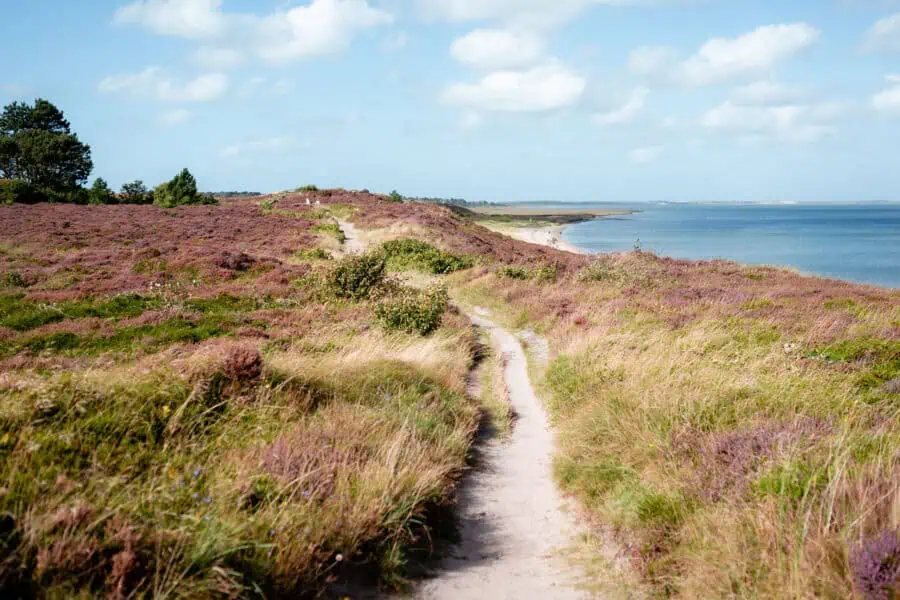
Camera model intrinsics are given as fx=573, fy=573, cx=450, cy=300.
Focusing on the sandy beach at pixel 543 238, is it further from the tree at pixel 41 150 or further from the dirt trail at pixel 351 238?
the tree at pixel 41 150

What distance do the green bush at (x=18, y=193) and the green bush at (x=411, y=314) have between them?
55425 mm

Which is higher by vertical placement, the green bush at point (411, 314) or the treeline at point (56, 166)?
the treeline at point (56, 166)

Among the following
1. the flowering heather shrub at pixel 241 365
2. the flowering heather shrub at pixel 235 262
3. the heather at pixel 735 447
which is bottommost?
the heather at pixel 735 447

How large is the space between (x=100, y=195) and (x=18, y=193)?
9.17 m

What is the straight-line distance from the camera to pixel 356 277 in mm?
19859

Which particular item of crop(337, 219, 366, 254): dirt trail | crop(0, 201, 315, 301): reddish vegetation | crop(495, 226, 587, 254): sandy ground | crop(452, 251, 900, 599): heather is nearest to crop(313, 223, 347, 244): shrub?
crop(337, 219, 366, 254): dirt trail

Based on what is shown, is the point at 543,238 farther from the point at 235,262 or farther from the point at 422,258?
the point at 235,262

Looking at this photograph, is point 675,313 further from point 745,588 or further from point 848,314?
point 745,588

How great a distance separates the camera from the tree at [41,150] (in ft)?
233

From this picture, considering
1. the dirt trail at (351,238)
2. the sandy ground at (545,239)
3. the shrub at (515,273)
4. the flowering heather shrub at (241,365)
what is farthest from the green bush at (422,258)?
the sandy ground at (545,239)

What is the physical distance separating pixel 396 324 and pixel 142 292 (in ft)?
32.9

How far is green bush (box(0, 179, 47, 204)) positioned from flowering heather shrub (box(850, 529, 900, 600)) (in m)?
66.9

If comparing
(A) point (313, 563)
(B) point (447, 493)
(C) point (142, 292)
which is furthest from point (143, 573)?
(C) point (142, 292)

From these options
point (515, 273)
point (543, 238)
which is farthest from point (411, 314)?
point (543, 238)
